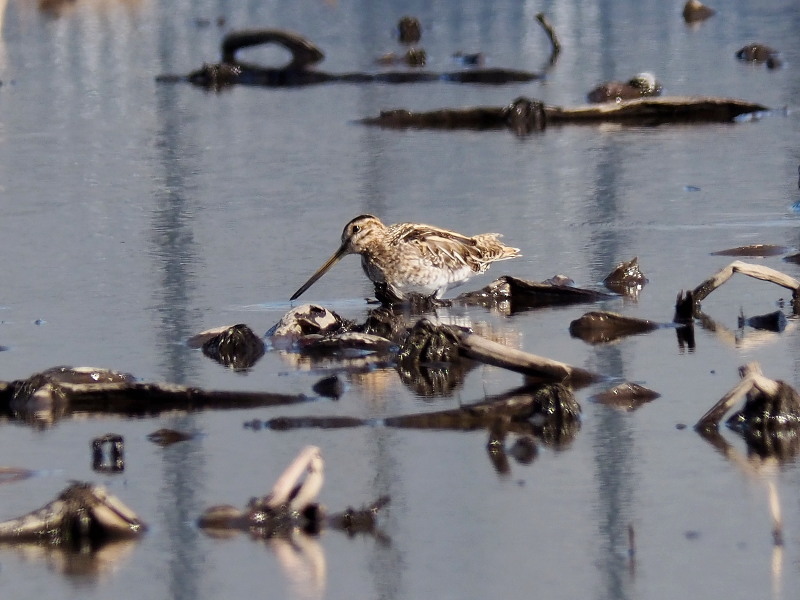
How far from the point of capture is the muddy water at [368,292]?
4992 millimetres

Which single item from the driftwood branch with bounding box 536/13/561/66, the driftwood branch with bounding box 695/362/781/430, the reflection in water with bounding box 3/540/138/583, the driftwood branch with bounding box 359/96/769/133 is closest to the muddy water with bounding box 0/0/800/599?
Answer: the reflection in water with bounding box 3/540/138/583

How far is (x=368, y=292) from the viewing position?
9422mm

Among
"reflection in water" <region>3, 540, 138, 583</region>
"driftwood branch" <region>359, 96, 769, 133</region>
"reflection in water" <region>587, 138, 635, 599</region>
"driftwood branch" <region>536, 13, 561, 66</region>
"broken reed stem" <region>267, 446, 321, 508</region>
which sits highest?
"driftwood branch" <region>536, 13, 561, 66</region>

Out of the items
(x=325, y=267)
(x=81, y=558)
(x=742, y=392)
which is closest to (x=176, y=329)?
(x=325, y=267)

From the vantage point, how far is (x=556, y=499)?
548cm

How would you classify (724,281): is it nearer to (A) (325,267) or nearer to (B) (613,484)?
(A) (325,267)

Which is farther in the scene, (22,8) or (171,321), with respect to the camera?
(22,8)

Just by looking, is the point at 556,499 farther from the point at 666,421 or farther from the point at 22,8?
the point at 22,8

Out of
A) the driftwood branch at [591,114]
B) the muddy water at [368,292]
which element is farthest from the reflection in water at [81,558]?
the driftwood branch at [591,114]

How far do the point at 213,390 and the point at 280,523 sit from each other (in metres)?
1.60

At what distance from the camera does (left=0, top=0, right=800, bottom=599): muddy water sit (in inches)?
197

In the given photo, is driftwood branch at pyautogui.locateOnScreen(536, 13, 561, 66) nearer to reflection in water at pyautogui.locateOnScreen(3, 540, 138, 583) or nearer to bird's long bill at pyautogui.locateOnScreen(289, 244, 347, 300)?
bird's long bill at pyautogui.locateOnScreen(289, 244, 347, 300)

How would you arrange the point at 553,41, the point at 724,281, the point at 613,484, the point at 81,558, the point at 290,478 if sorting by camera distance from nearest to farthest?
the point at 81,558, the point at 290,478, the point at 613,484, the point at 724,281, the point at 553,41

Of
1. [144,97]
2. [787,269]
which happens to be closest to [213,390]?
[787,269]
